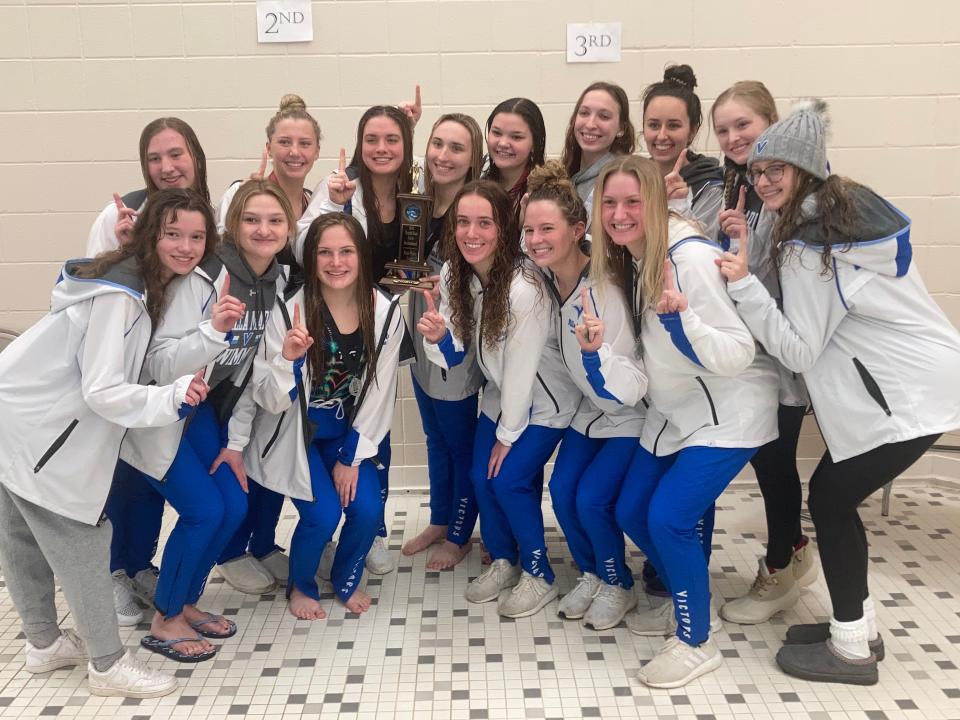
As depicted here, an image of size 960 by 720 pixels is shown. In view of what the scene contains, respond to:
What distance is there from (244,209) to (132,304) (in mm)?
503

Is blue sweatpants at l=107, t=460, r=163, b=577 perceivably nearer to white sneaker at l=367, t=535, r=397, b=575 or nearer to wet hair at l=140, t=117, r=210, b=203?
white sneaker at l=367, t=535, r=397, b=575

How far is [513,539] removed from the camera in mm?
3166

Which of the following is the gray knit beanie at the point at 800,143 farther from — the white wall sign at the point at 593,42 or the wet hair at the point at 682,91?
the white wall sign at the point at 593,42

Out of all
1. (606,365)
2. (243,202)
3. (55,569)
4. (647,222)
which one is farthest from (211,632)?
(647,222)

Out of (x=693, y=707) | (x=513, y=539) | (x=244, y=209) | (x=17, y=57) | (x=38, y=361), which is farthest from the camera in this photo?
(x=17, y=57)

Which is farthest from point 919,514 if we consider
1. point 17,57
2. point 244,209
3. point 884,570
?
point 17,57

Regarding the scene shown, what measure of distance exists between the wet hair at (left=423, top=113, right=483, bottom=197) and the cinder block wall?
717 mm

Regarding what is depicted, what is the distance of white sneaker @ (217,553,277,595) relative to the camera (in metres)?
3.11

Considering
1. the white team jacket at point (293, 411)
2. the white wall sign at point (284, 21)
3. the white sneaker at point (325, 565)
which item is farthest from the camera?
the white wall sign at point (284, 21)

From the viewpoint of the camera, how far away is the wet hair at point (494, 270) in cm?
277

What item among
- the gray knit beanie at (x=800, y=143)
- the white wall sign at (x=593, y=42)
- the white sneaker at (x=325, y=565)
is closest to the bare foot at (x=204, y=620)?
the white sneaker at (x=325, y=565)

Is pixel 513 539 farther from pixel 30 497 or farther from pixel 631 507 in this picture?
pixel 30 497

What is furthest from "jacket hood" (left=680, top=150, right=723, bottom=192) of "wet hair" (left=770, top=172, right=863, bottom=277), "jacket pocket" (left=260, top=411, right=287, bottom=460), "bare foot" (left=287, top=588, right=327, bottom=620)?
"bare foot" (left=287, top=588, right=327, bottom=620)

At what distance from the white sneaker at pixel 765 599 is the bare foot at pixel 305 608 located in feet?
4.28
